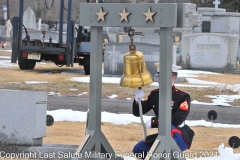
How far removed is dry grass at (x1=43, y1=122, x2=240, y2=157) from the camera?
9188mm

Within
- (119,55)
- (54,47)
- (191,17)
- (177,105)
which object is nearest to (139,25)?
(177,105)

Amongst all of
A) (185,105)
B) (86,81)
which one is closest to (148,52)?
(86,81)

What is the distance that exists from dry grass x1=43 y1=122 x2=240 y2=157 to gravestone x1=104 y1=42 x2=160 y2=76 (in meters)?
8.27

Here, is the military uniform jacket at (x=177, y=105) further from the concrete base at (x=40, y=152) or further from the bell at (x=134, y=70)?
the concrete base at (x=40, y=152)

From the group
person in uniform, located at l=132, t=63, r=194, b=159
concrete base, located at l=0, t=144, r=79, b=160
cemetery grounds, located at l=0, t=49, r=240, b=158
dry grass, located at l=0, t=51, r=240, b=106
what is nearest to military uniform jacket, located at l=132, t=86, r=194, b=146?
person in uniform, located at l=132, t=63, r=194, b=159

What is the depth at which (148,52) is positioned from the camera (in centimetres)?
1961

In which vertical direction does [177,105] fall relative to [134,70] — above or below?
below

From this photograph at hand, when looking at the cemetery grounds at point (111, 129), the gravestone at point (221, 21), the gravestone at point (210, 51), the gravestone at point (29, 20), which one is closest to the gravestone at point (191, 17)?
the gravestone at point (221, 21)

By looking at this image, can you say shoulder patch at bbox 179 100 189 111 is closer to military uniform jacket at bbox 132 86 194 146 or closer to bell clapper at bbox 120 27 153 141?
military uniform jacket at bbox 132 86 194 146

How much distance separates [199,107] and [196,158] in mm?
6355

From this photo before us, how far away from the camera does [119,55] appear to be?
784 inches

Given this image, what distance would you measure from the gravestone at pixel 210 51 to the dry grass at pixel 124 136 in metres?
13.7

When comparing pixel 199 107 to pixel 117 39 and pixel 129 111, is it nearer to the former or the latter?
pixel 129 111

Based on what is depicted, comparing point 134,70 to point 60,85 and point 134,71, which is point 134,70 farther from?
point 60,85
